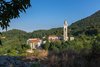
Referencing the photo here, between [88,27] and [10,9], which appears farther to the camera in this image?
[88,27]

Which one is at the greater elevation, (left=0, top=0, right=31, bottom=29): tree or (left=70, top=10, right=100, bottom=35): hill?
(left=70, top=10, right=100, bottom=35): hill

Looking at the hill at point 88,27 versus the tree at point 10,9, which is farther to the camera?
the hill at point 88,27

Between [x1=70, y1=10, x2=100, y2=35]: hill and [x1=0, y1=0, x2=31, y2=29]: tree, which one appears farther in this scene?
[x1=70, y1=10, x2=100, y2=35]: hill

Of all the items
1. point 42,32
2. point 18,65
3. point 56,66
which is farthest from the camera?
point 42,32

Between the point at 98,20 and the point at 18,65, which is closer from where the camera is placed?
the point at 18,65

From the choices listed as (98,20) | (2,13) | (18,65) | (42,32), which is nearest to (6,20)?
(2,13)

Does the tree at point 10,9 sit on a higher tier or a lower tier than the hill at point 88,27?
lower

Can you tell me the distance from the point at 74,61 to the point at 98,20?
83105 mm

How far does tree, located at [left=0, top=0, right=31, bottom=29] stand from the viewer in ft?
22.1

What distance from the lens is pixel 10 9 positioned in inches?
267

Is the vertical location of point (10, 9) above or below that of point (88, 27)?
below

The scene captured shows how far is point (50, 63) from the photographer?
1178 centimetres

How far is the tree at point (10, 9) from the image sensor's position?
6750 millimetres

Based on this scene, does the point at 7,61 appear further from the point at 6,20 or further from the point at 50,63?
the point at 6,20
